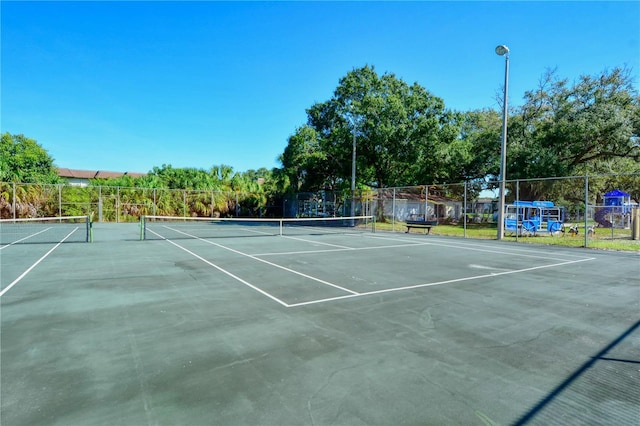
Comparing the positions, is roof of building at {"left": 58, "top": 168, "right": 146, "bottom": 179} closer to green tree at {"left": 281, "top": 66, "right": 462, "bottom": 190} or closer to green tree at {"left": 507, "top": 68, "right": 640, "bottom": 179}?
green tree at {"left": 281, "top": 66, "right": 462, "bottom": 190}

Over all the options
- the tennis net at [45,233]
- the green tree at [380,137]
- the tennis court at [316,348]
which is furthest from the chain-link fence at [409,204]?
the tennis court at [316,348]

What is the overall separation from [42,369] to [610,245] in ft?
64.3

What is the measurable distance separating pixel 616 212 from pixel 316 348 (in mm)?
30419

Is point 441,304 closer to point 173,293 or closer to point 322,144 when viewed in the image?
A: point 173,293

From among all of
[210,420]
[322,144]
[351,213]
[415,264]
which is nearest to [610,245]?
[415,264]

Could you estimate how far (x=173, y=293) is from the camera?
647 cm

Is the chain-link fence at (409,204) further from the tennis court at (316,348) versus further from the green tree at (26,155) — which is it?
the tennis court at (316,348)

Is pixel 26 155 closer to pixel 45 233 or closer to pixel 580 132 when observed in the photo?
pixel 45 233

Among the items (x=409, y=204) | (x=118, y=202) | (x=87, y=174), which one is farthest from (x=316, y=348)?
(x=87, y=174)

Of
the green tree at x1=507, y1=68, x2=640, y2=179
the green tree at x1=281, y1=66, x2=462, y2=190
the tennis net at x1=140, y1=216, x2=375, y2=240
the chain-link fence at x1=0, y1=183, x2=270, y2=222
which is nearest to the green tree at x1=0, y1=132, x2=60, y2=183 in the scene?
the chain-link fence at x1=0, y1=183, x2=270, y2=222

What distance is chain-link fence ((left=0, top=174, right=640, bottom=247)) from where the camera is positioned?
24203mm

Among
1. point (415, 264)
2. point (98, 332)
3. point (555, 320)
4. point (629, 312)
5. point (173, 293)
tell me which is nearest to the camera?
point (98, 332)

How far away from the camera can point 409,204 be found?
32000 millimetres

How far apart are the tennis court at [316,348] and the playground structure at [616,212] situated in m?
20.7
